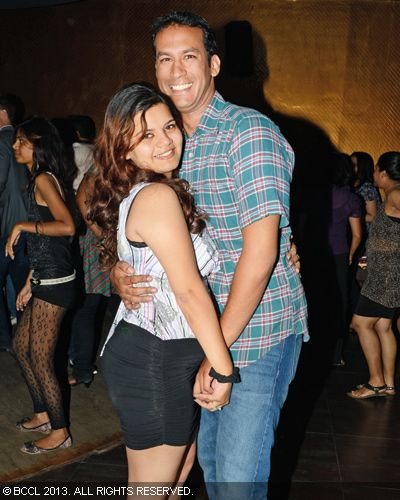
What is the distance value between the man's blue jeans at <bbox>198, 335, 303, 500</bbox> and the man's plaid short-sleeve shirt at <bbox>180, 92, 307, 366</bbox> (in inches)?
2.0

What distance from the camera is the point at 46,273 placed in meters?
3.21

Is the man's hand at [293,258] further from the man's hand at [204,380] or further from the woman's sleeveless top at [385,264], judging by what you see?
the woman's sleeveless top at [385,264]

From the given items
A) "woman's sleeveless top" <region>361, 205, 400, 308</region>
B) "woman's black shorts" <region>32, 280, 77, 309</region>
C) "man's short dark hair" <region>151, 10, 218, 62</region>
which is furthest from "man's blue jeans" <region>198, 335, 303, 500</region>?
"woman's sleeveless top" <region>361, 205, 400, 308</region>

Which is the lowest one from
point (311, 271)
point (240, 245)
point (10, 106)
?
point (311, 271)

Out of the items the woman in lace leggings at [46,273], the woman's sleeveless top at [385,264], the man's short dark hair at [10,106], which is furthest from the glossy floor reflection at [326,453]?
the man's short dark hair at [10,106]

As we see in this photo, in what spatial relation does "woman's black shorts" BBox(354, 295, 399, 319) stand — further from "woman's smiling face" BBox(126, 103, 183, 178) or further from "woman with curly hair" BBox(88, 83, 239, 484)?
"woman's smiling face" BBox(126, 103, 183, 178)

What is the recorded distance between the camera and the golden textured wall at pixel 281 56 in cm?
738

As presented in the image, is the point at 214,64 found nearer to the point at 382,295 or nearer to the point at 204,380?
the point at 204,380

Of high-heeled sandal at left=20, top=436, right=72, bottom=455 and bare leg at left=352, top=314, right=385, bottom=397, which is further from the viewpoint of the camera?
bare leg at left=352, top=314, right=385, bottom=397

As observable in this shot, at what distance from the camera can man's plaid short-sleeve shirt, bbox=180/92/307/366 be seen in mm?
1647

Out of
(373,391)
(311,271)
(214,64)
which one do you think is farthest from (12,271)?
(214,64)

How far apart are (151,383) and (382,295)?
276 centimetres

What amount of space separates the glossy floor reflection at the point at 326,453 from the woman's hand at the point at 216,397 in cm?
134

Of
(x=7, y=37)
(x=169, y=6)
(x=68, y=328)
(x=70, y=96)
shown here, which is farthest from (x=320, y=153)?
(x=7, y=37)
